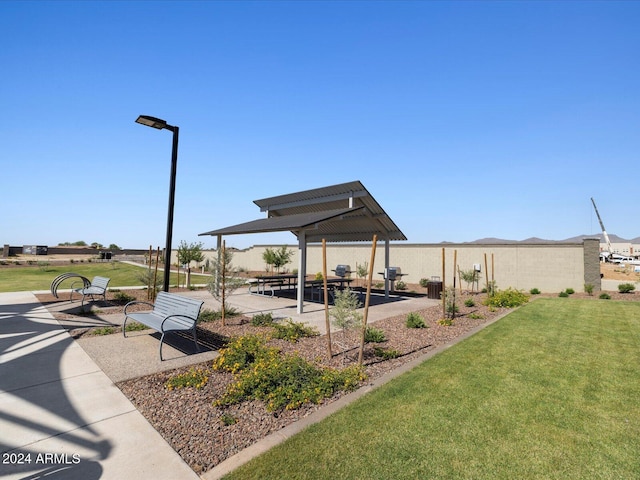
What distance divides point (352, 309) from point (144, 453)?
3869mm

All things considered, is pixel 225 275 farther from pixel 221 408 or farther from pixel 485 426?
pixel 485 426

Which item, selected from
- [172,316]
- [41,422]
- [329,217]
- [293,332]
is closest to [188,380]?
[41,422]

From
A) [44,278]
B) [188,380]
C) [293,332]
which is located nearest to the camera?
[188,380]

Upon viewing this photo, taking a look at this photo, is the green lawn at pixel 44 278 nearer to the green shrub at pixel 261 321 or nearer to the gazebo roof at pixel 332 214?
the gazebo roof at pixel 332 214

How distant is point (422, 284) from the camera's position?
19.9 meters

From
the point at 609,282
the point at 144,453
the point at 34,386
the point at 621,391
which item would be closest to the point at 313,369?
the point at 144,453

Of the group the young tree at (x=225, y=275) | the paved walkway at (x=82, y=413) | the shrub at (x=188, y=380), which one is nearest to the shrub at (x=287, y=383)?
the paved walkway at (x=82, y=413)

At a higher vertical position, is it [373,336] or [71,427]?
[373,336]

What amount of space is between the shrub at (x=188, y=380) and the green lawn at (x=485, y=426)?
1982mm

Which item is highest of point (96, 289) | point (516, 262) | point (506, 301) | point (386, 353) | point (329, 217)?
point (329, 217)

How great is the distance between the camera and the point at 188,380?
444 cm

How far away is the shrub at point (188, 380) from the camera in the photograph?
4.30 m

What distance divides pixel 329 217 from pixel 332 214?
0.37m

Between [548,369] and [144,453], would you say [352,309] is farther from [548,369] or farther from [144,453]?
[144,453]
